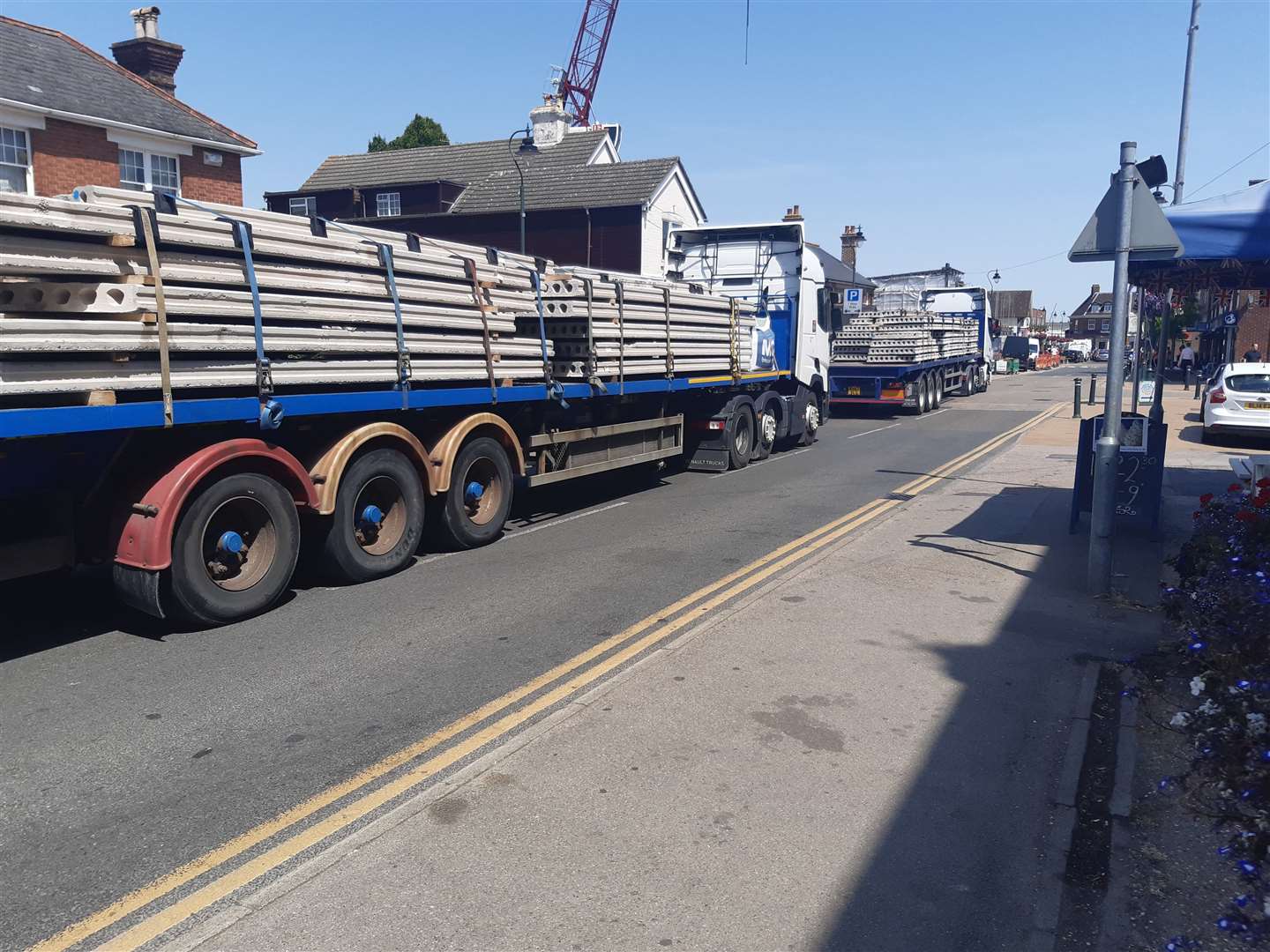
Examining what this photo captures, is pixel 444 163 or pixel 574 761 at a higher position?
pixel 444 163

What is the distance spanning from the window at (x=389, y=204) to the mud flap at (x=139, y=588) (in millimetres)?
36771

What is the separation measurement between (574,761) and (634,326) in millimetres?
7730

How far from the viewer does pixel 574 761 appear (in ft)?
15.1

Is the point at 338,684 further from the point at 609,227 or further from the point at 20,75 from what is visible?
the point at 609,227

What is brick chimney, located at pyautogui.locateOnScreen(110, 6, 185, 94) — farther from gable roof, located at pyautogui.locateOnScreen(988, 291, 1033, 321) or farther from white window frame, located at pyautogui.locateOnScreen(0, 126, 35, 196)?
gable roof, located at pyautogui.locateOnScreen(988, 291, 1033, 321)

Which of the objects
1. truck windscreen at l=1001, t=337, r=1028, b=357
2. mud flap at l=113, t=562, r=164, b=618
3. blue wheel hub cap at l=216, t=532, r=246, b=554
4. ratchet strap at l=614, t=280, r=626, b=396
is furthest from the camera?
truck windscreen at l=1001, t=337, r=1028, b=357

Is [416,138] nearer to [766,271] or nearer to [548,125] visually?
[548,125]

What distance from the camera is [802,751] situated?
15.7ft

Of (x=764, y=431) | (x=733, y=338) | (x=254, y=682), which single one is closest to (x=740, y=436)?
(x=764, y=431)

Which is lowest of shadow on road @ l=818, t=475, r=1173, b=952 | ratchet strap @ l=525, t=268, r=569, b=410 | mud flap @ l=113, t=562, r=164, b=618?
shadow on road @ l=818, t=475, r=1173, b=952

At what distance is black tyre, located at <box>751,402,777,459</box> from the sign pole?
8.45 m

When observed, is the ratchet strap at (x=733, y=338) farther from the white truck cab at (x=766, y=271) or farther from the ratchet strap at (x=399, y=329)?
the ratchet strap at (x=399, y=329)

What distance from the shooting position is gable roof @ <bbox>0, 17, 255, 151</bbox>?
1873 cm

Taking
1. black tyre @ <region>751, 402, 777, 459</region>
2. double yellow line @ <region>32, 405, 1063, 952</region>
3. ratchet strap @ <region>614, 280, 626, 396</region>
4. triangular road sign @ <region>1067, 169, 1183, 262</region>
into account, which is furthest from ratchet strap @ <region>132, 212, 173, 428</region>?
black tyre @ <region>751, 402, 777, 459</region>
